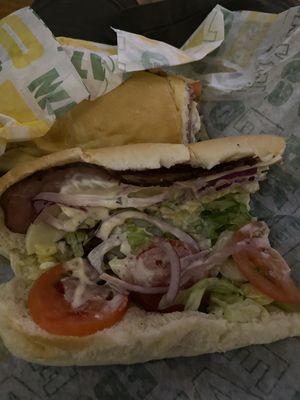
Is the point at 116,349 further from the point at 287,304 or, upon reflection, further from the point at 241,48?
the point at 241,48

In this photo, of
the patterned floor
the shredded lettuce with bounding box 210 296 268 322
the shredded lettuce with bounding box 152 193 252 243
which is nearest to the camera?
the shredded lettuce with bounding box 210 296 268 322

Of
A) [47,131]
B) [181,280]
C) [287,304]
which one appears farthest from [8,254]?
[287,304]

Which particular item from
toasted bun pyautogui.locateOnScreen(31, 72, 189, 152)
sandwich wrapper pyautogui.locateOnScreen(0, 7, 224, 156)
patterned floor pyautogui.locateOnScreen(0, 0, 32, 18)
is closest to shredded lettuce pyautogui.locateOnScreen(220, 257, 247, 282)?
toasted bun pyautogui.locateOnScreen(31, 72, 189, 152)

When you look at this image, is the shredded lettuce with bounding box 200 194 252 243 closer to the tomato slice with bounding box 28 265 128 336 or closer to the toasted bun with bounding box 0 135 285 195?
the toasted bun with bounding box 0 135 285 195

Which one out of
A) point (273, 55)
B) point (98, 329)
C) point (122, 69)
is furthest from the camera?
point (273, 55)

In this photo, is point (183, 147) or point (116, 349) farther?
point (183, 147)
